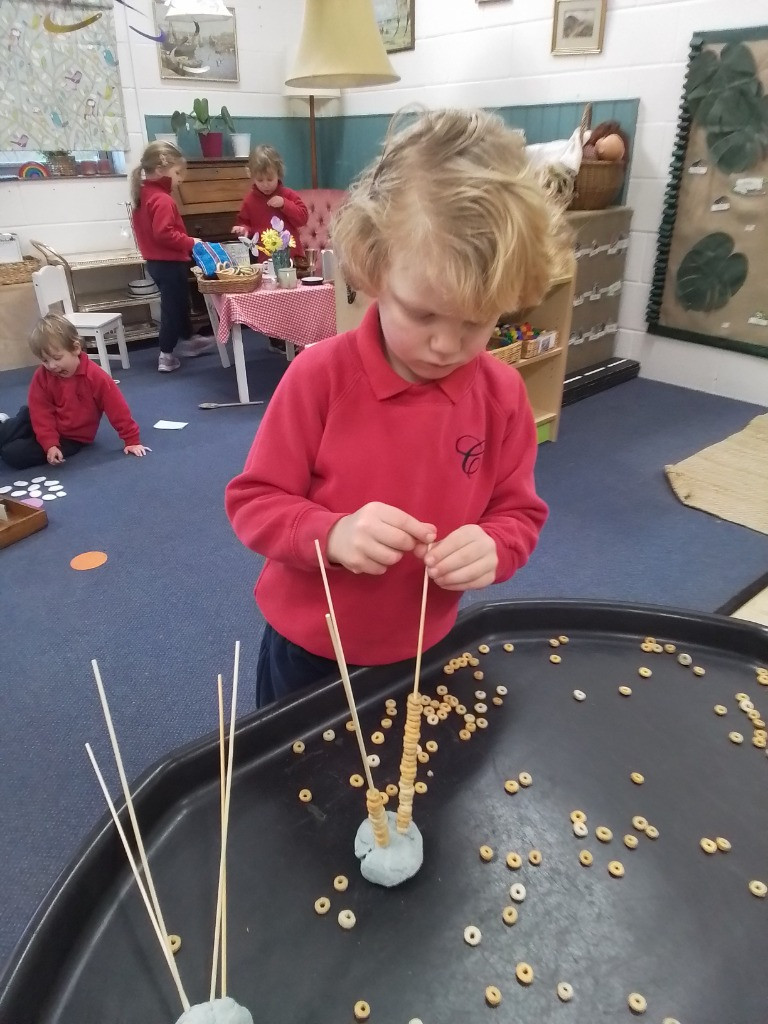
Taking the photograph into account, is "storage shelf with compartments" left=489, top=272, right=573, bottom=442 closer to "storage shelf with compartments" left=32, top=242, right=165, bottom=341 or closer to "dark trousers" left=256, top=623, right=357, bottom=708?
"dark trousers" left=256, top=623, right=357, bottom=708

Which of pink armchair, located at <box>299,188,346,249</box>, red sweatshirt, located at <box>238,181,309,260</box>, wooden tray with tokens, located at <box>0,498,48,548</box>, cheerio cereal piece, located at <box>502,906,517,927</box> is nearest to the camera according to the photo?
cheerio cereal piece, located at <box>502,906,517,927</box>

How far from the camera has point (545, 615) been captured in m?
0.98

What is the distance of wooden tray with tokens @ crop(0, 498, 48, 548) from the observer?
258cm

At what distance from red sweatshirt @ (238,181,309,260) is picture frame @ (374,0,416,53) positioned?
3.99 feet

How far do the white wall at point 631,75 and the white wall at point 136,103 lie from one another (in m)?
1.18

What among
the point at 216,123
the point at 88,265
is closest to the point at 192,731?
the point at 88,265

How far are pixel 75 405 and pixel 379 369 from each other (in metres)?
2.77

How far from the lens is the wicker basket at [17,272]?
436 cm

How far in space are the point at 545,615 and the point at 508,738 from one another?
215 millimetres

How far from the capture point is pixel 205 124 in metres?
4.79

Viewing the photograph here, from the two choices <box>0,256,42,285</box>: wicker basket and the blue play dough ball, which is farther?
<box>0,256,42,285</box>: wicker basket

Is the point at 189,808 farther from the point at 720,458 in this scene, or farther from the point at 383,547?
the point at 720,458

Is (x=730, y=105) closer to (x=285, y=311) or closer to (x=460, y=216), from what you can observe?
(x=285, y=311)

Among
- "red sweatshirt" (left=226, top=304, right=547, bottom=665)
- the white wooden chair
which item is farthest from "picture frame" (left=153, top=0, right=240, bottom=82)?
"red sweatshirt" (left=226, top=304, right=547, bottom=665)
